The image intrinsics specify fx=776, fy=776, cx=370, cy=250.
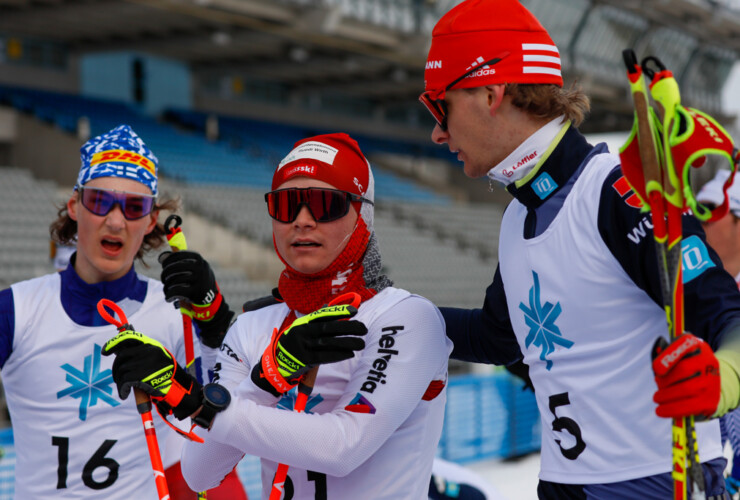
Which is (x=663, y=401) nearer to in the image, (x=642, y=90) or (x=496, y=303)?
(x=642, y=90)

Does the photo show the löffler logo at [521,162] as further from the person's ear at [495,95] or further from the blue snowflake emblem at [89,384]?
the blue snowflake emblem at [89,384]

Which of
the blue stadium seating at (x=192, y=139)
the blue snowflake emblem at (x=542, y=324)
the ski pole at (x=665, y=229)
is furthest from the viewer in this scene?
the blue stadium seating at (x=192, y=139)

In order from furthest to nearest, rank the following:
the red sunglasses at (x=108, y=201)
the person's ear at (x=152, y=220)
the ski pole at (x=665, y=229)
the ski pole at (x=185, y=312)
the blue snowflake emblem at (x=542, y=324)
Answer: the person's ear at (x=152, y=220) → the red sunglasses at (x=108, y=201) → the ski pole at (x=185, y=312) → the blue snowflake emblem at (x=542, y=324) → the ski pole at (x=665, y=229)

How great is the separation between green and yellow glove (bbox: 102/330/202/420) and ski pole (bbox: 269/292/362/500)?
0.27 meters

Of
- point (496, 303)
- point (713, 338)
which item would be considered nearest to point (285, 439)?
point (496, 303)

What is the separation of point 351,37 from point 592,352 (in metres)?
18.5

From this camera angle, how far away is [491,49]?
2145 millimetres

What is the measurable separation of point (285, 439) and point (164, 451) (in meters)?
1.51

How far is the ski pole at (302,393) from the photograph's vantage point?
81.9 inches

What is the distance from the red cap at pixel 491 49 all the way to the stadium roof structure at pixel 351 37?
50.3 feet

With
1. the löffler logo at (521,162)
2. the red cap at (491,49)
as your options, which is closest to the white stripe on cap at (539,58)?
the red cap at (491,49)

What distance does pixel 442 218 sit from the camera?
2369cm

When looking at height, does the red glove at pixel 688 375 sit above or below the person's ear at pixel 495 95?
below

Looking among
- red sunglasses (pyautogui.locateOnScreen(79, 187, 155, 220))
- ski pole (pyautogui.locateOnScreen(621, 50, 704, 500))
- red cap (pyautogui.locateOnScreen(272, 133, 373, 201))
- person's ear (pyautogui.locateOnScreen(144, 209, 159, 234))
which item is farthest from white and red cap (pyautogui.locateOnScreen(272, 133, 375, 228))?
person's ear (pyautogui.locateOnScreen(144, 209, 159, 234))
